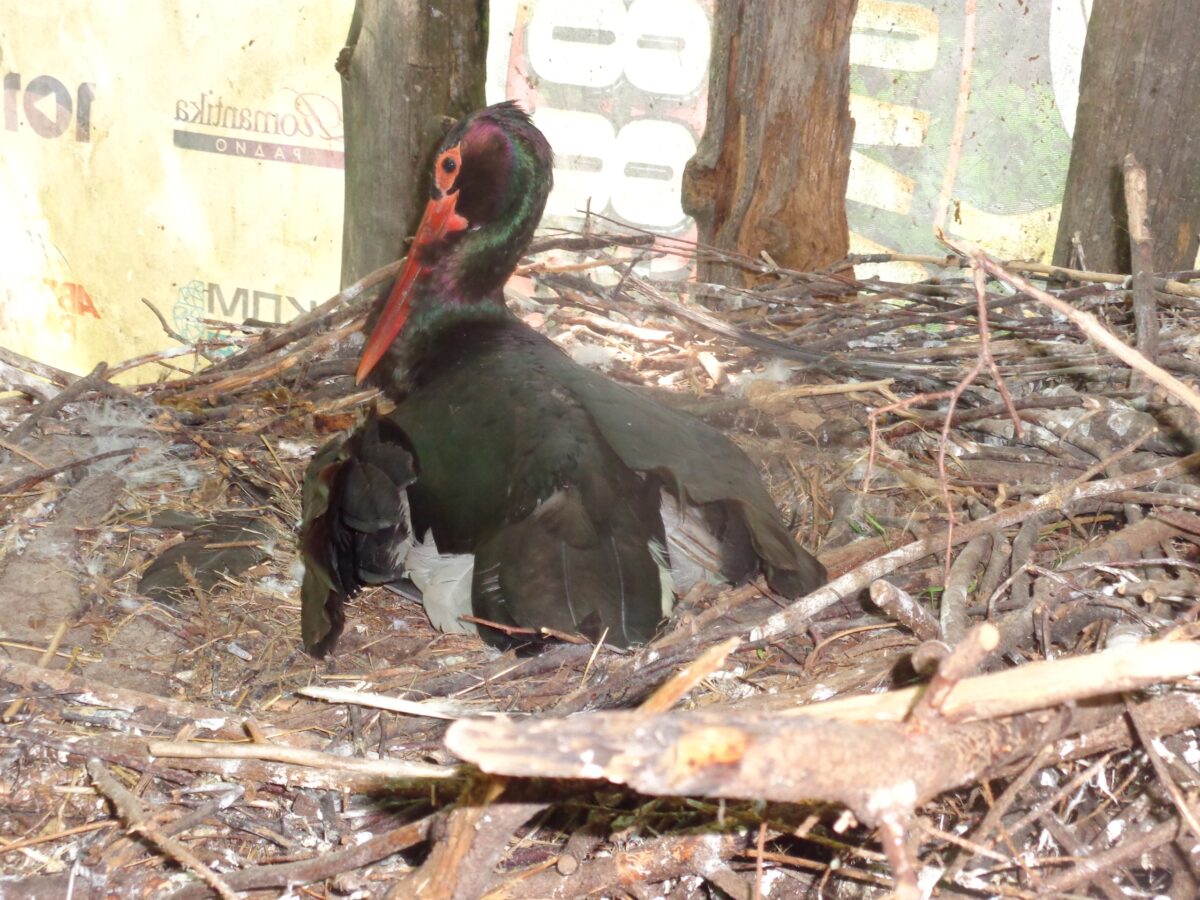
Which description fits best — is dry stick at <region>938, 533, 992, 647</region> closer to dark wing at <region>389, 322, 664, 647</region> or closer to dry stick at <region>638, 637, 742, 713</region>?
dark wing at <region>389, 322, 664, 647</region>

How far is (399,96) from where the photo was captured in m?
3.43

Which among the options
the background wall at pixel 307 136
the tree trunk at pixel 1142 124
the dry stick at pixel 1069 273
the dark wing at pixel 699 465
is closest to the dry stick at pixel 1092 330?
the dark wing at pixel 699 465

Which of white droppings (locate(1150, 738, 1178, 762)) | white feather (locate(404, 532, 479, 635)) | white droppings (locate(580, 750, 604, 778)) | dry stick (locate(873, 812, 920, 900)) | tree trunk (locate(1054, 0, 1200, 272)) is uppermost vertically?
tree trunk (locate(1054, 0, 1200, 272))

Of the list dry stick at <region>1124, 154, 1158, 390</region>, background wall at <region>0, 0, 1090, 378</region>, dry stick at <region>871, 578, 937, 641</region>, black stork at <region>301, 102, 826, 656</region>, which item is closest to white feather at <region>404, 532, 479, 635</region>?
black stork at <region>301, 102, 826, 656</region>

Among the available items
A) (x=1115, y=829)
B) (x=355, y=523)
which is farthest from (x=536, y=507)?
(x=1115, y=829)

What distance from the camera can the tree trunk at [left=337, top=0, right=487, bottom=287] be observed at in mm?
3355

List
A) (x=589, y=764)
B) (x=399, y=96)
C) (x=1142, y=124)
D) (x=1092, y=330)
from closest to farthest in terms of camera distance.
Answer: (x=589, y=764), (x=1092, y=330), (x=1142, y=124), (x=399, y=96)

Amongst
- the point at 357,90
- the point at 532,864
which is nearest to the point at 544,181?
the point at 357,90

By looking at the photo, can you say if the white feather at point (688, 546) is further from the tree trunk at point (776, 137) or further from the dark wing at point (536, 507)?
the tree trunk at point (776, 137)

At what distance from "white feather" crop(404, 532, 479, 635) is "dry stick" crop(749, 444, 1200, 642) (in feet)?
1.94

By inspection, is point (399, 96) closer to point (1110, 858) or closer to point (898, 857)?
point (1110, 858)

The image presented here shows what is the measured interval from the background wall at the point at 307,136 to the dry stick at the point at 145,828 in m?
3.26

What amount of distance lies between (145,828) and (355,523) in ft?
2.58

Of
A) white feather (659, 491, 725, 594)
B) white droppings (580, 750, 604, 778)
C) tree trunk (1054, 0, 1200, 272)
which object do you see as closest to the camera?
white droppings (580, 750, 604, 778)
